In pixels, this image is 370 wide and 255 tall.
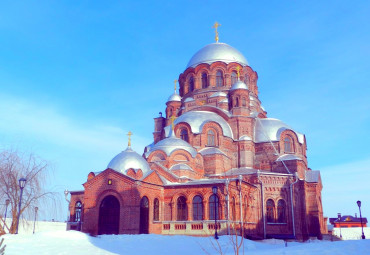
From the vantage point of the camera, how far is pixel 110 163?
25.0 m

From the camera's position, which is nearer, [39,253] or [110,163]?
[39,253]

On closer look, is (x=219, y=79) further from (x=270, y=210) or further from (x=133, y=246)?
(x=133, y=246)

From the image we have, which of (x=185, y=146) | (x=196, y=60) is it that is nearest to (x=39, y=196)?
(x=185, y=146)

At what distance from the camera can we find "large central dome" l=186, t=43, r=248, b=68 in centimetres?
3503

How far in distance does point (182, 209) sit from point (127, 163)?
4.72 meters

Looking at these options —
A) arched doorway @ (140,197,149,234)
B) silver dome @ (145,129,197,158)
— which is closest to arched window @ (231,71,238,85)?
silver dome @ (145,129,197,158)

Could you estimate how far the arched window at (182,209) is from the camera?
2295 cm

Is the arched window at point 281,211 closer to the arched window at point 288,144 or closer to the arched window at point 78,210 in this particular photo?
the arched window at point 288,144

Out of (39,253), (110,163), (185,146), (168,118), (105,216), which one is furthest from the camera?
(168,118)

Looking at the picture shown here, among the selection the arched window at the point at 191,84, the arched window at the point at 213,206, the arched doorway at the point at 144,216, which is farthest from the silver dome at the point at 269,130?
the arched doorway at the point at 144,216

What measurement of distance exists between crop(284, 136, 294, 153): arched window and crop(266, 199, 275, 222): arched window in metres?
5.14

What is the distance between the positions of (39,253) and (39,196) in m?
6.26

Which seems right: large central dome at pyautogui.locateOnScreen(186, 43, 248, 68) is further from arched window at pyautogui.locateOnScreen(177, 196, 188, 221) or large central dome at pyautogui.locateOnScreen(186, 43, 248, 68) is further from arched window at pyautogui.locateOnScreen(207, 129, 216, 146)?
arched window at pyautogui.locateOnScreen(177, 196, 188, 221)

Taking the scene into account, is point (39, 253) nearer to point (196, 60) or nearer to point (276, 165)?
point (276, 165)
